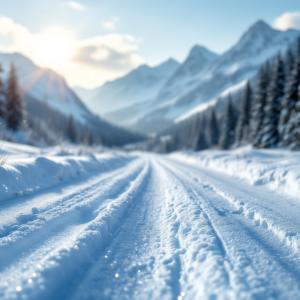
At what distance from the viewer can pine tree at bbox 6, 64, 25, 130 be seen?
79.6 feet

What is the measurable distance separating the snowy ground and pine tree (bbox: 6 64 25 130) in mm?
25328

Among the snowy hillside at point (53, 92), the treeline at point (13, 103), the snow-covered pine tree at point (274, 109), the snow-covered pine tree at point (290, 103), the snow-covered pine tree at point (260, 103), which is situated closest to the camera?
the snow-covered pine tree at point (290, 103)

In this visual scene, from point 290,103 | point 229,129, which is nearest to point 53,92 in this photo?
point 229,129

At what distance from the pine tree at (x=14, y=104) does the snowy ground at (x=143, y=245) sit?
83.1ft

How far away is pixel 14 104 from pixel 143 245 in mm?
30016

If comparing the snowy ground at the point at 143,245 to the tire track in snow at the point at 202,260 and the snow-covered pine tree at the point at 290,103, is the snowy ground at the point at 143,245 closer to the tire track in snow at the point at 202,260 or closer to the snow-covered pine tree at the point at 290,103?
the tire track in snow at the point at 202,260

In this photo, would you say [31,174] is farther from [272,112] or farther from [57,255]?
[272,112]

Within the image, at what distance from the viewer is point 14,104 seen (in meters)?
24.8

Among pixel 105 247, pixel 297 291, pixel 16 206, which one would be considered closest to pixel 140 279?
pixel 105 247

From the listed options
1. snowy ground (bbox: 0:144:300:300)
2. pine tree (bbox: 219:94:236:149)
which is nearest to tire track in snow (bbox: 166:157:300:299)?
snowy ground (bbox: 0:144:300:300)

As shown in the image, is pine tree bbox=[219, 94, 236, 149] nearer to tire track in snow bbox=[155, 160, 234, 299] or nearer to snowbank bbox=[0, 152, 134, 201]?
snowbank bbox=[0, 152, 134, 201]

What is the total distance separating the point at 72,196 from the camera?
13.5ft

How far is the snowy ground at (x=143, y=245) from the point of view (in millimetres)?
1689

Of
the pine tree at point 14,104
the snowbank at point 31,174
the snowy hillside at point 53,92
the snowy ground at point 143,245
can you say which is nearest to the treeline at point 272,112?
the snowy ground at point 143,245
